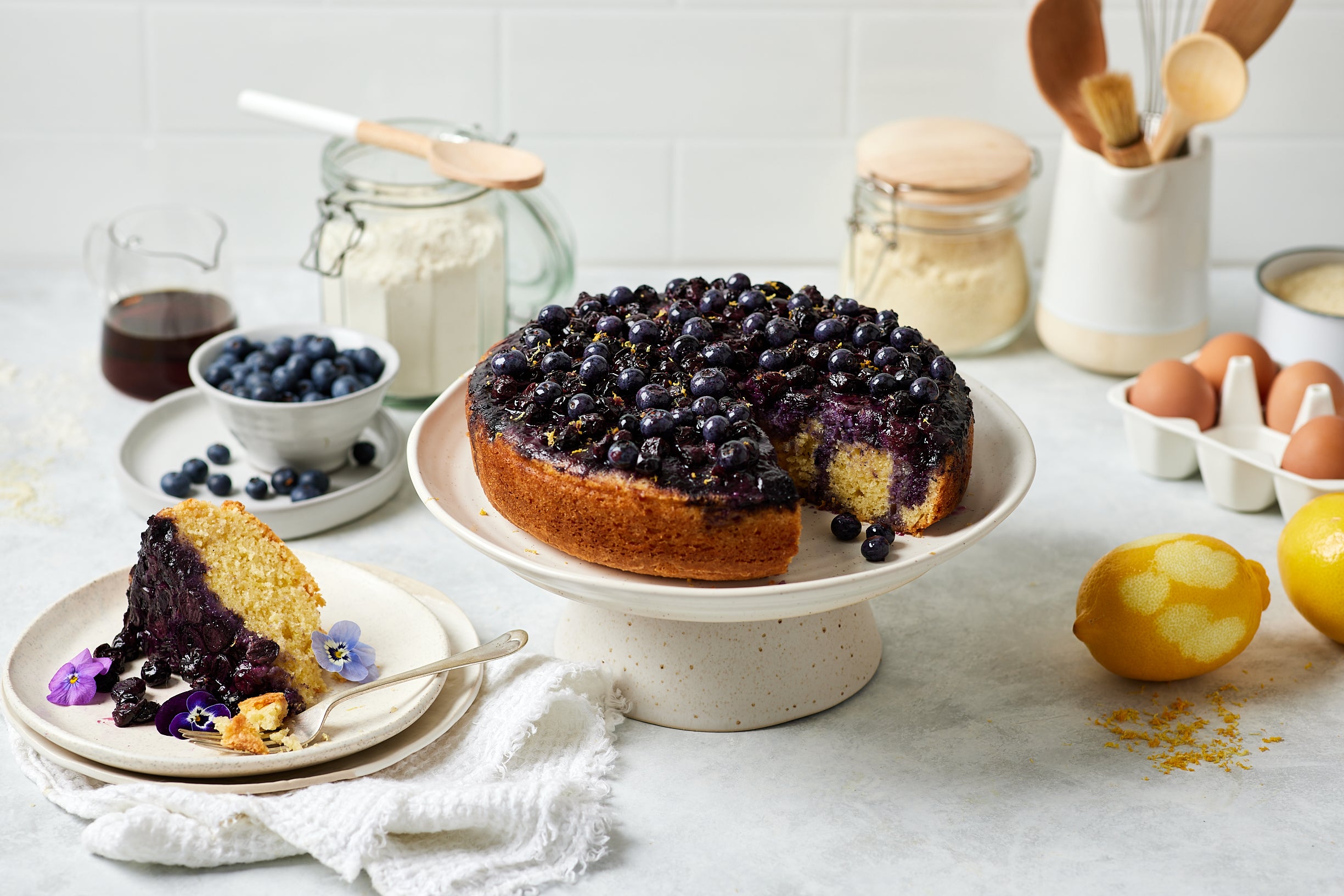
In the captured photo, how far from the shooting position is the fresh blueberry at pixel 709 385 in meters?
1.37

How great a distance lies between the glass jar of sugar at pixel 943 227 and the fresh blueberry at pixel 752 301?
596 millimetres

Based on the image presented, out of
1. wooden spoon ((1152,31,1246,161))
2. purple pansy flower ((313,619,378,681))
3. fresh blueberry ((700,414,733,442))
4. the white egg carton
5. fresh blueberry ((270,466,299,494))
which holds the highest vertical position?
wooden spoon ((1152,31,1246,161))

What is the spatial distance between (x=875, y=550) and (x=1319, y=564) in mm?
551

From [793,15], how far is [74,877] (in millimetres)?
1847

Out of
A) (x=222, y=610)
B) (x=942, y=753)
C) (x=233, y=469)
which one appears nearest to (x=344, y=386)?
(x=233, y=469)

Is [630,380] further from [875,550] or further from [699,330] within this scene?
[875,550]

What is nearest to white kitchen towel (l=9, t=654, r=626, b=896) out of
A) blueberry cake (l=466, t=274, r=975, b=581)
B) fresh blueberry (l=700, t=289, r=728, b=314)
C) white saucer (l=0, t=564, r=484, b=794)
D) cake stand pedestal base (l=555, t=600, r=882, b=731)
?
white saucer (l=0, t=564, r=484, b=794)

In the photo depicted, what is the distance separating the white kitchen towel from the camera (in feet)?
3.79

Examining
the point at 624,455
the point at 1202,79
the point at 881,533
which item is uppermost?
the point at 1202,79

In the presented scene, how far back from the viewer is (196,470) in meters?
1.83

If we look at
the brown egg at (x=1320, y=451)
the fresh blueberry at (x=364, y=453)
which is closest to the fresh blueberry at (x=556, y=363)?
the fresh blueberry at (x=364, y=453)

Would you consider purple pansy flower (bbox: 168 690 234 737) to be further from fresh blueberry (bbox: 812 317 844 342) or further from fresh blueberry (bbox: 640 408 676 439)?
fresh blueberry (bbox: 812 317 844 342)

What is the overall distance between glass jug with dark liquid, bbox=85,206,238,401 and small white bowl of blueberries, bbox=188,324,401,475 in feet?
0.74

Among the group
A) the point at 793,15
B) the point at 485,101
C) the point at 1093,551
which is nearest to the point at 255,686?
the point at 1093,551
